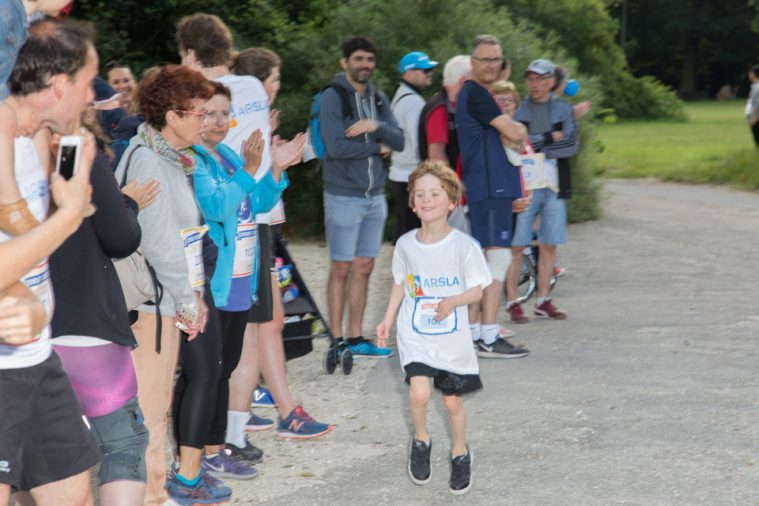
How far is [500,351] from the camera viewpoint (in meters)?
8.01

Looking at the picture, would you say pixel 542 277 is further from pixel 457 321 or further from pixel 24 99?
pixel 24 99

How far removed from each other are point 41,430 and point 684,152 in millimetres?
25988

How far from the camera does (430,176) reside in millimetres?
5461

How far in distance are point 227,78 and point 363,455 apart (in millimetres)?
2072

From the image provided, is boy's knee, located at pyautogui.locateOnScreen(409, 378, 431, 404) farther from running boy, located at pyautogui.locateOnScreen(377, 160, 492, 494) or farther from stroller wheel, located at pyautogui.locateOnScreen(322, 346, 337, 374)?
stroller wheel, located at pyautogui.locateOnScreen(322, 346, 337, 374)

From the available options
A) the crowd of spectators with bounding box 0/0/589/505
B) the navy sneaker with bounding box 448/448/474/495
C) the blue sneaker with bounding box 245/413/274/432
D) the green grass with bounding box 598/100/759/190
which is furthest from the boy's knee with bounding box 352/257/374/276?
the green grass with bounding box 598/100/759/190

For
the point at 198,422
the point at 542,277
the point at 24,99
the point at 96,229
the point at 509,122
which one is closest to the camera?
the point at 24,99

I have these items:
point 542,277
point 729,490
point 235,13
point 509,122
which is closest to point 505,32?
point 235,13

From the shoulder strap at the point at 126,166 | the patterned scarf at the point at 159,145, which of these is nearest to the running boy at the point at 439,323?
the patterned scarf at the point at 159,145

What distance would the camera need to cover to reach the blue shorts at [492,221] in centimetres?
808

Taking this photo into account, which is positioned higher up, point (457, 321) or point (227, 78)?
point (227, 78)

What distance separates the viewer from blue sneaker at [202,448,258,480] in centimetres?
559

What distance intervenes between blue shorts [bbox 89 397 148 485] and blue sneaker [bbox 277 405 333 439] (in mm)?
2482

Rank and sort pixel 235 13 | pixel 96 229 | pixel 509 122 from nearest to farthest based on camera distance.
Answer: pixel 96 229
pixel 509 122
pixel 235 13
